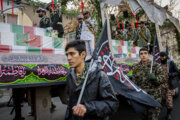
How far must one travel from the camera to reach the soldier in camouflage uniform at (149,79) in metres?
3.20

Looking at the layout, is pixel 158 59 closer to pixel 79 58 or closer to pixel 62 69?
pixel 62 69

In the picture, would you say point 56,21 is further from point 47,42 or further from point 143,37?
point 143,37

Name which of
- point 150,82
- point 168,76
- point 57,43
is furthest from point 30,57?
point 168,76

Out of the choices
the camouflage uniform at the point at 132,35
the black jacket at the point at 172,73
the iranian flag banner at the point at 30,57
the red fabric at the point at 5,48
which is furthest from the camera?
the camouflage uniform at the point at 132,35

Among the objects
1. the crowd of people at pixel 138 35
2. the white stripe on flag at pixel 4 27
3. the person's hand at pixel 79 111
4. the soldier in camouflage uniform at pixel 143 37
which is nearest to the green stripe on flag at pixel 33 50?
the white stripe on flag at pixel 4 27

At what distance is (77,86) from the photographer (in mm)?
Result: 1710

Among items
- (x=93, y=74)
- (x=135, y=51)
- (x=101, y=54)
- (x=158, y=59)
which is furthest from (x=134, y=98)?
(x=135, y=51)

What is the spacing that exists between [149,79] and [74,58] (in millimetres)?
2090

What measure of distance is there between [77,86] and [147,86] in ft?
7.16

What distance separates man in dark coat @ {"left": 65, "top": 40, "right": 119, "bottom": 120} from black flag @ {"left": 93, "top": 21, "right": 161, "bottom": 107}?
0.40 m

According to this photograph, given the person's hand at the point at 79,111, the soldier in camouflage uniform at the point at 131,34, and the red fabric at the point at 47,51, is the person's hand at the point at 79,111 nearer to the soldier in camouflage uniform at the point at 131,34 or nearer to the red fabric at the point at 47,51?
the red fabric at the point at 47,51

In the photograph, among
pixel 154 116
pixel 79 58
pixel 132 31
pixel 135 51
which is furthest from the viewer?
pixel 132 31

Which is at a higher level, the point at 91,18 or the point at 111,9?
the point at 111,9

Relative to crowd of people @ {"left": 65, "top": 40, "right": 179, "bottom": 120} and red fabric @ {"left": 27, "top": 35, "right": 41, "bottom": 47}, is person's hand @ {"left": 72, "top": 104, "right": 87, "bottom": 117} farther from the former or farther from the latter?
red fabric @ {"left": 27, "top": 35, "right": 41, "bottom": 47}
